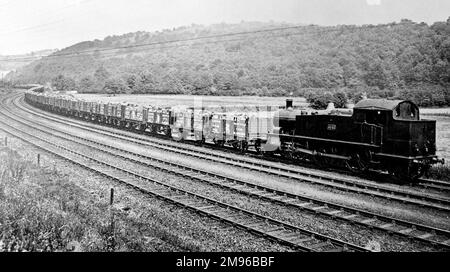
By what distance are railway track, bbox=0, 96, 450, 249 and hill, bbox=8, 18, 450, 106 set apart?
9432mm

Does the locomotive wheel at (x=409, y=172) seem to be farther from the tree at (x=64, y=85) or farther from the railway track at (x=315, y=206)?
the tree at (x=64, y=85)

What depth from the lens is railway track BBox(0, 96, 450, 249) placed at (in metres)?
9.69

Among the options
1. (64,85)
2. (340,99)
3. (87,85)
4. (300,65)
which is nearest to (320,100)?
(340,99)

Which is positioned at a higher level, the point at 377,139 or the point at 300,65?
the point at 300,65

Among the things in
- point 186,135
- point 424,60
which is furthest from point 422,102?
point 186,135

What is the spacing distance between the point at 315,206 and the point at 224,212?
2782 mm

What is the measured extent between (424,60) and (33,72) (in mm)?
149364

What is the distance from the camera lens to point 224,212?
1146cm

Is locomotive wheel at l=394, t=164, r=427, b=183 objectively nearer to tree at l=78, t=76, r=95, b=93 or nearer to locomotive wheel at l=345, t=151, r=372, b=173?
locomotive wheel at l=345, t=151, r=372, b=173

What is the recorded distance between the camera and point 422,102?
89.6 ft

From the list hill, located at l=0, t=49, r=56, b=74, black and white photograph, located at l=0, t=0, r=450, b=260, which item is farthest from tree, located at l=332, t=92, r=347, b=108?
hill, located at l=0, t=49, r=56, b=74

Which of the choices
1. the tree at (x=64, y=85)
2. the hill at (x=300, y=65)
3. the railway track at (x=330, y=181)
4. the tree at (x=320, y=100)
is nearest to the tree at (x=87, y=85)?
the hill at (x=300, y=65)

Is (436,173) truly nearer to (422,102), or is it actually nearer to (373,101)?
(373,101)

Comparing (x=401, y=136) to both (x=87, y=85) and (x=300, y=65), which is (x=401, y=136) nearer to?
(x=300, y=65)
